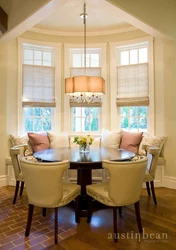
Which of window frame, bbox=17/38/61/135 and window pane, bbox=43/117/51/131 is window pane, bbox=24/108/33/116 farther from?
window pane, bbox=43/117/51/131

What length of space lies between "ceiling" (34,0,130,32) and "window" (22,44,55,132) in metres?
0.56

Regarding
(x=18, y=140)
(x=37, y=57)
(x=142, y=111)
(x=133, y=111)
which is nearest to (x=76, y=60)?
(x=37, y=57)

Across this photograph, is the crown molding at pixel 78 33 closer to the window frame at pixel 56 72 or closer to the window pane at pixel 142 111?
the window frame at pixel 56 72

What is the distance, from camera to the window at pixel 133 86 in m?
4.49

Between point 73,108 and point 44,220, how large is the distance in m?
2.72

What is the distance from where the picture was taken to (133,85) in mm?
4574

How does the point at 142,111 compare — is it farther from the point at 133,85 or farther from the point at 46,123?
the point at 46,123

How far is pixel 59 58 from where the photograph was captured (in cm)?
479

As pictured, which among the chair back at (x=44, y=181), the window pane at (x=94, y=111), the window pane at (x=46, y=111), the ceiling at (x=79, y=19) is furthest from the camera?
the window pane at (x=94, y=111)

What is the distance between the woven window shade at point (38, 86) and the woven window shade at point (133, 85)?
1.50 metres

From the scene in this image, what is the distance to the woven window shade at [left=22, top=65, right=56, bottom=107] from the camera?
4.56 m

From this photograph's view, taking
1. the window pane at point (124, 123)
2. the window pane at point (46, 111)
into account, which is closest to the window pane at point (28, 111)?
the window pane at point (46, 111)

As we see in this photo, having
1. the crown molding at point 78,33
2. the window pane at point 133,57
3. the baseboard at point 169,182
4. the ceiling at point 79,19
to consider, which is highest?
the ceiling at point 79,19

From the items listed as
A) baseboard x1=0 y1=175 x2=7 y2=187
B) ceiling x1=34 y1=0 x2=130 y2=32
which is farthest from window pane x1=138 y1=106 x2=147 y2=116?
baseboard x1=0 y1=175 x2=7 y2=187
